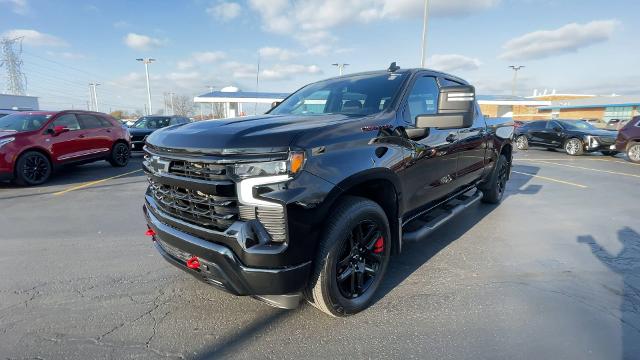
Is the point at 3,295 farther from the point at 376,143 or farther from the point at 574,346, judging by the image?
the point at 574,346

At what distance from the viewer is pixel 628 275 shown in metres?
3.33

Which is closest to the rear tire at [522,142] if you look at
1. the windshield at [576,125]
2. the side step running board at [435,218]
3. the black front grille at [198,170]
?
the windshield at [576,125]

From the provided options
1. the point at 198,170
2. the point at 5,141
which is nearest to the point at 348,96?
the point at 198,170

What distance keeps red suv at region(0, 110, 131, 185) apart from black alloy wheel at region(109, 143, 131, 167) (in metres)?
0.03

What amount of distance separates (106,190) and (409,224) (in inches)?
249

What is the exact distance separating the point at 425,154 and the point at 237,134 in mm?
1812

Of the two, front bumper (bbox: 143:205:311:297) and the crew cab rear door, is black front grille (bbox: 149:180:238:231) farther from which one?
the crew cab rear door

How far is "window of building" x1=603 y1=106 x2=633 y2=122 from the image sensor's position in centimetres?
4881

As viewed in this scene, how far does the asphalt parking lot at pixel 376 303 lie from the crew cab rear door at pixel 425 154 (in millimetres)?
767

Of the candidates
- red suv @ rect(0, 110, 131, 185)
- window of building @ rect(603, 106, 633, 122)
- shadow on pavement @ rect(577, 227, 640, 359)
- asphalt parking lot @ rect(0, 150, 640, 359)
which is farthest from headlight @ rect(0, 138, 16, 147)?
window of building @ rect(603, 106, 633, 122)

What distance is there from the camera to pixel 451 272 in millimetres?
3432

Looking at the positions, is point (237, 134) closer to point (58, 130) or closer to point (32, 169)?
point (32, 169)

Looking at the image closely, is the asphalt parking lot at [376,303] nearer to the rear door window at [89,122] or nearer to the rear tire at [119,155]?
the rear door window at [89,122]

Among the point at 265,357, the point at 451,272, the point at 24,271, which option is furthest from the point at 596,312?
the point at 24,271
